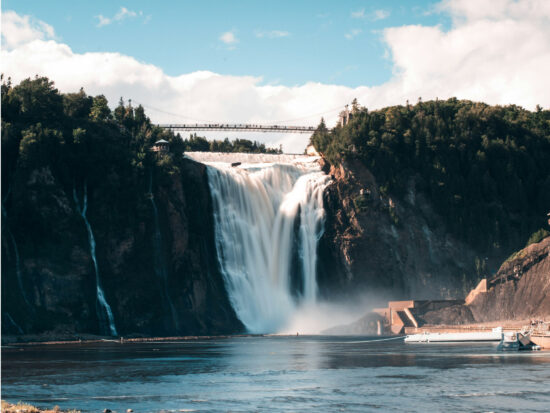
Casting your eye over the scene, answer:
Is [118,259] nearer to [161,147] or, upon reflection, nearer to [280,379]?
[161,147]

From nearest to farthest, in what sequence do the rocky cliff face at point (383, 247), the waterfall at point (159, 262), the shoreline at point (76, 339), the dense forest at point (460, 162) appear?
the shoreline at point (76, 339), the waterfall at point (159, 262), the rocky cliff face at point (383, 247), the dense forest at point (460, 162)

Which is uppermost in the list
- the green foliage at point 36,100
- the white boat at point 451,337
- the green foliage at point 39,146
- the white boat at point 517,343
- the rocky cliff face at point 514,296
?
the green foliage at point 36,100

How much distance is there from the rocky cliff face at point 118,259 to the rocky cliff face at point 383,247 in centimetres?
2655

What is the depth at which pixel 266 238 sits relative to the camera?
509 feet

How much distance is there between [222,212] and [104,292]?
29.3 metres

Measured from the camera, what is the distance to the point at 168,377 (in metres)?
66.7

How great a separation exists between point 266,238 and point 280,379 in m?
90.3

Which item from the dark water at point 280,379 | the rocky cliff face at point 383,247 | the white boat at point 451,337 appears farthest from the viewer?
the rocky cliff face at point 383,247

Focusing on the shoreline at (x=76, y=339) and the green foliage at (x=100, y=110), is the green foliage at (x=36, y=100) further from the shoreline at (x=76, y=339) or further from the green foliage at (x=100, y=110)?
the shoreline at (x=76, y=339)

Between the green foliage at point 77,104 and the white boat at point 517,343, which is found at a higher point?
the green foliage at point 77,104

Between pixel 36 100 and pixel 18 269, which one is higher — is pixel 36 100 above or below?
above

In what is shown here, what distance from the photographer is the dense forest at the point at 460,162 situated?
6841 inches

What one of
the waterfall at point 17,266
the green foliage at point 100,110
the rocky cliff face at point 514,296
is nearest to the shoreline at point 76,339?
the waterfall at point 17,266

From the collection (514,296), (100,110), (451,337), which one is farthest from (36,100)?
(514,296)
